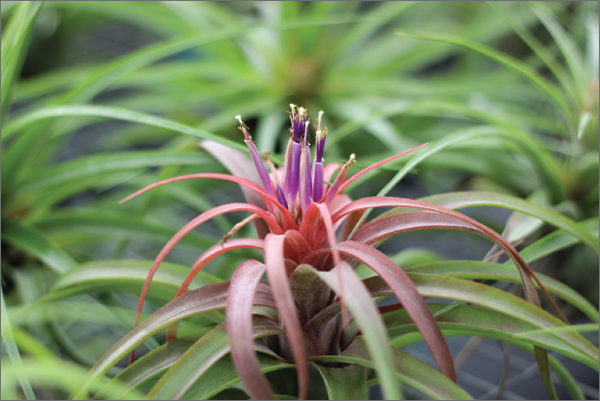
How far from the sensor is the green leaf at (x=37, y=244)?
2.12 ft

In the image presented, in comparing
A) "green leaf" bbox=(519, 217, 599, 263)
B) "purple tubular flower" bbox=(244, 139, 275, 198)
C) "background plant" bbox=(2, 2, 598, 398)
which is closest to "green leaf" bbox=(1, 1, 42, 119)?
"background plant" bbox=(2, 2, 598, 398)

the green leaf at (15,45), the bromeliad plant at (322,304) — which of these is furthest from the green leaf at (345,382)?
A: the green leaf at (15,45)

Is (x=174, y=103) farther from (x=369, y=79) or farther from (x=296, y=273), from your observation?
(x=296, y=273)

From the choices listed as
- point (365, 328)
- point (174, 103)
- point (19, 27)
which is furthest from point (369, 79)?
point (365, 328)

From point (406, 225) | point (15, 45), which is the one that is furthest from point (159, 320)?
point (15, 45)

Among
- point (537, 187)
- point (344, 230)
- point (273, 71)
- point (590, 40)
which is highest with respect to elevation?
point (273, 71)

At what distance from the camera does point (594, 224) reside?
2.04 feet

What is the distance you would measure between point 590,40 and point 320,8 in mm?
610

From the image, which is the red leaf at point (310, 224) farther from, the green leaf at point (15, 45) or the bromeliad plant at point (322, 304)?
the green leaf at point (15, 45)

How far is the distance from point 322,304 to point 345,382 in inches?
3.3

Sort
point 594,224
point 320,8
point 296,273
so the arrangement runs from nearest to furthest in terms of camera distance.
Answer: point 296,273
point 594,224
point 320,8

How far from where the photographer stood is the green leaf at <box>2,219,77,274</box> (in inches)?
25.5

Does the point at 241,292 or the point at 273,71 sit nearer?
the point at 241,292

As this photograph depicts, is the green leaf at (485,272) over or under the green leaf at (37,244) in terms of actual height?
under
